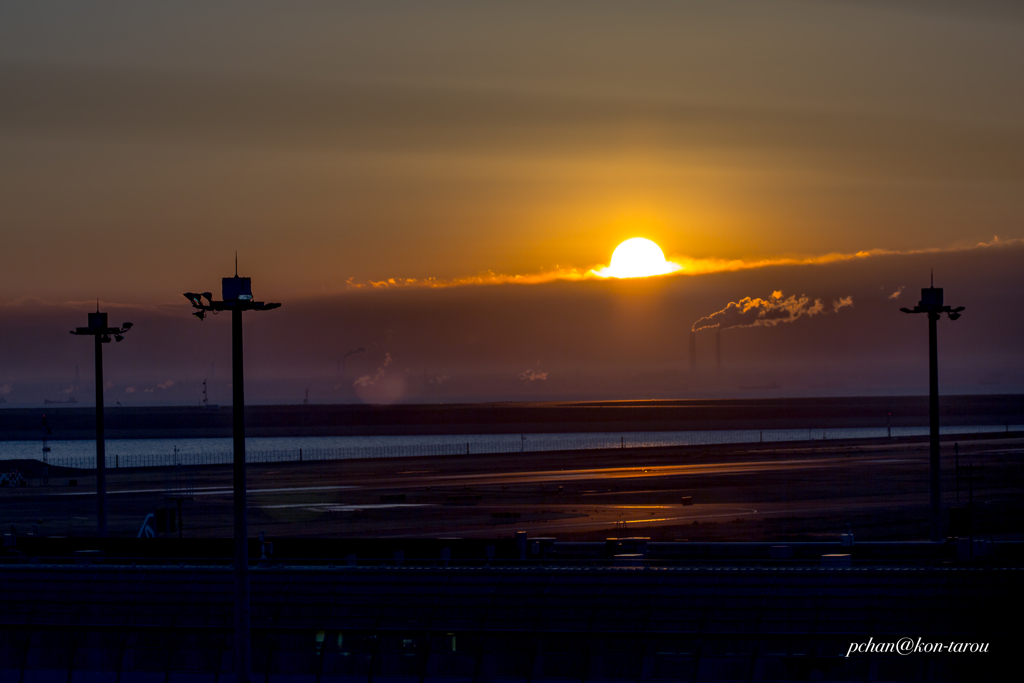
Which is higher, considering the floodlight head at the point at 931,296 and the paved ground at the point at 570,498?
the floodlight head at the point at 931,296

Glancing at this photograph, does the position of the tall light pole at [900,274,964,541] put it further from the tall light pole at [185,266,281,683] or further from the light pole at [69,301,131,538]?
the light pole at [69,301,131,538]

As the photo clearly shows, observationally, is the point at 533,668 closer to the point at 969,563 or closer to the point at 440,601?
the point at 440,601

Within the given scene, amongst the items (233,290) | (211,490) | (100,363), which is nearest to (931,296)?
(233,290)

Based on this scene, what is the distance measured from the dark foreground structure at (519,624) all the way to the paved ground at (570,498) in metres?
31.7

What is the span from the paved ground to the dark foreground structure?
1249 inches

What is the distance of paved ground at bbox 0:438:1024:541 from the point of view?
2788 inches

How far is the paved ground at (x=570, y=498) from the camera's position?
70.8m

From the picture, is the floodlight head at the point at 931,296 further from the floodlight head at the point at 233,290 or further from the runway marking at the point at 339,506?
the runway marking at the point at 339,506

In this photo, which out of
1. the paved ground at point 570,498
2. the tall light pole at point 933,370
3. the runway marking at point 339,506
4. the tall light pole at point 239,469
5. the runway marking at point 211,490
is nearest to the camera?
the tall light pole at point 239,469

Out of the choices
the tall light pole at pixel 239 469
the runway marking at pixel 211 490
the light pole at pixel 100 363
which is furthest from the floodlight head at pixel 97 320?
the runway marking at pixel 211 490

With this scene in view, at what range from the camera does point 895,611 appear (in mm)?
31234

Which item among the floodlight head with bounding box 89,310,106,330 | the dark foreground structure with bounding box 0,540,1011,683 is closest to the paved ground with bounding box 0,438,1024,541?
the floodlight head with bounding box 89,310,106,330

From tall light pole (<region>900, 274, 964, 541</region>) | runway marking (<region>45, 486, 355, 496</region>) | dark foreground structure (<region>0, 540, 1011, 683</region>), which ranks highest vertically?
tall light pole (<region>900, 274, 964, 541</region>)

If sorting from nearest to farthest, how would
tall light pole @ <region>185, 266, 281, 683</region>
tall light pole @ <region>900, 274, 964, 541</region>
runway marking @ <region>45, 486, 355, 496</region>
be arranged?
tall light pole @ <region>185, 266, 281, 683</region> < tall light pole @ <region>900, 274, 964, 541</region> < runway marking @ <region>45, 486, 355, 496</region>
